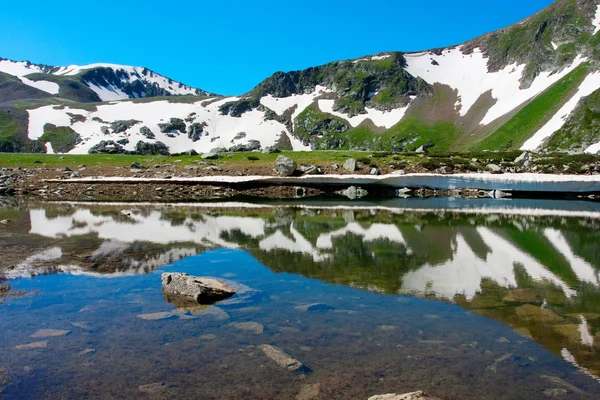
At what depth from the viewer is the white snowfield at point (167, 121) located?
150875 millimetres

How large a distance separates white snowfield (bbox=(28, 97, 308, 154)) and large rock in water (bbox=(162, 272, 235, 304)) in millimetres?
141039

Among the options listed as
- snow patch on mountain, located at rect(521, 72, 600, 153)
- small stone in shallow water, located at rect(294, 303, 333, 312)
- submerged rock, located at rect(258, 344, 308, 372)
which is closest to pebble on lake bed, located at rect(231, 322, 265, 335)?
submerged rock, located at rect(258, 344, 308, 372)

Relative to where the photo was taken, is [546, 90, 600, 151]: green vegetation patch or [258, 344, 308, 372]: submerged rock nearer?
[258, 344, 308, 372]: submerged rock

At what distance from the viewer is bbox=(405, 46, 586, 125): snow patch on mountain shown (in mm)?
130750

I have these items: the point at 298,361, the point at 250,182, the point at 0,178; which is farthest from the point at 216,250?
the point at 0,178

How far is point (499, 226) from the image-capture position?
24875 millimetres

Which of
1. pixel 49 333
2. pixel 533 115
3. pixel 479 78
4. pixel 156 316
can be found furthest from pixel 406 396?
pixel 479 78

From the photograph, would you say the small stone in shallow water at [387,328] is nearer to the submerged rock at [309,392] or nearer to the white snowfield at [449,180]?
the submerged rock at [309,392]

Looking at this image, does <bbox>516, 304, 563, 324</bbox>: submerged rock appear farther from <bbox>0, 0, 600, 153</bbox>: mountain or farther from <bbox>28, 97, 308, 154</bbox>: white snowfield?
<bbox>28, 97, 308, 154</bbox>: white snowfield

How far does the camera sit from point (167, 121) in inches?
6629

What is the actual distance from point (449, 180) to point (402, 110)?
12220cm

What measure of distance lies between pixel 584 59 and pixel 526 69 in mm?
25673

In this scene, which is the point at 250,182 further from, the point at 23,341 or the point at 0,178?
the point at 23,341

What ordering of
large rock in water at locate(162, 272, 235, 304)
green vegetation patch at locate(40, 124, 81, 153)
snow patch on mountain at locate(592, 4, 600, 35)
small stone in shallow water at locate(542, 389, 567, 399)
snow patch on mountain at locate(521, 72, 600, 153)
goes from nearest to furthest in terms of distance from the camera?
small stone in shallow water at locate(542, 389, 567, 399) → large rock in water at locate(162, 272, 235, 304) → snow patch on mountain at locate(521, 72, 600, 153) → snow patch on mountain at locate(592, 4, 600, 35) → green vegetation patch at locate(40, 124, 81, 153)
